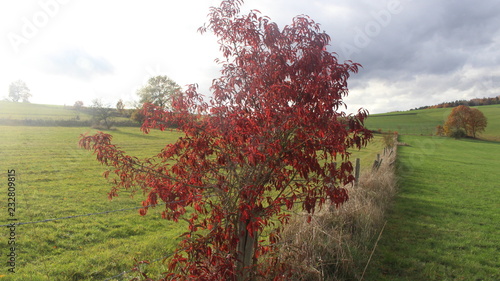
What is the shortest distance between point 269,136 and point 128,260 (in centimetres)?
456

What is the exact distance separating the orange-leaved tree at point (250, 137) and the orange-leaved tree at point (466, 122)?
83.6m

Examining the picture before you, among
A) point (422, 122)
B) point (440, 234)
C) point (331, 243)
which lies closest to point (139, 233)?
point (331, 243)

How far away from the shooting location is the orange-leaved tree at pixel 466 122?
73938mm

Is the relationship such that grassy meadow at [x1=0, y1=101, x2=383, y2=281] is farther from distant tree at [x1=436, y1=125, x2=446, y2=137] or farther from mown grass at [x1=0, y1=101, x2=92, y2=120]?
distant tree at [x1=436, y1=125, x2=446, y2=137]

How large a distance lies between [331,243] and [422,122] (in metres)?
93.8

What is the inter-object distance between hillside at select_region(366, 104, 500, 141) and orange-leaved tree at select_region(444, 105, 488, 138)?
102 inches

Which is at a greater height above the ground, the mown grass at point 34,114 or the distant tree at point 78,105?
the distant tree at point 78,105

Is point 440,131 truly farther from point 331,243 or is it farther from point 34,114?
point 34,114

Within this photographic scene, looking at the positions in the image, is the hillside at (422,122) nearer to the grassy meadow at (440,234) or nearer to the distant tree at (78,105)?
the grassy meadow at (440,234)

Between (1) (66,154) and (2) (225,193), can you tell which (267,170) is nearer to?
(2) (225,193)

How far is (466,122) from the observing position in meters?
75.1

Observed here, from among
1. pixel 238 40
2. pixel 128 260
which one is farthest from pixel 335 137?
pixel 128 260

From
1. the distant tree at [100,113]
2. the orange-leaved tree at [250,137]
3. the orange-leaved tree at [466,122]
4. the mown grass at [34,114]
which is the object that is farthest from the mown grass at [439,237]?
the orange-leaved tree at [466,122]

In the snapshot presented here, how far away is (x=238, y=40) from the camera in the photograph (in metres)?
4.09
